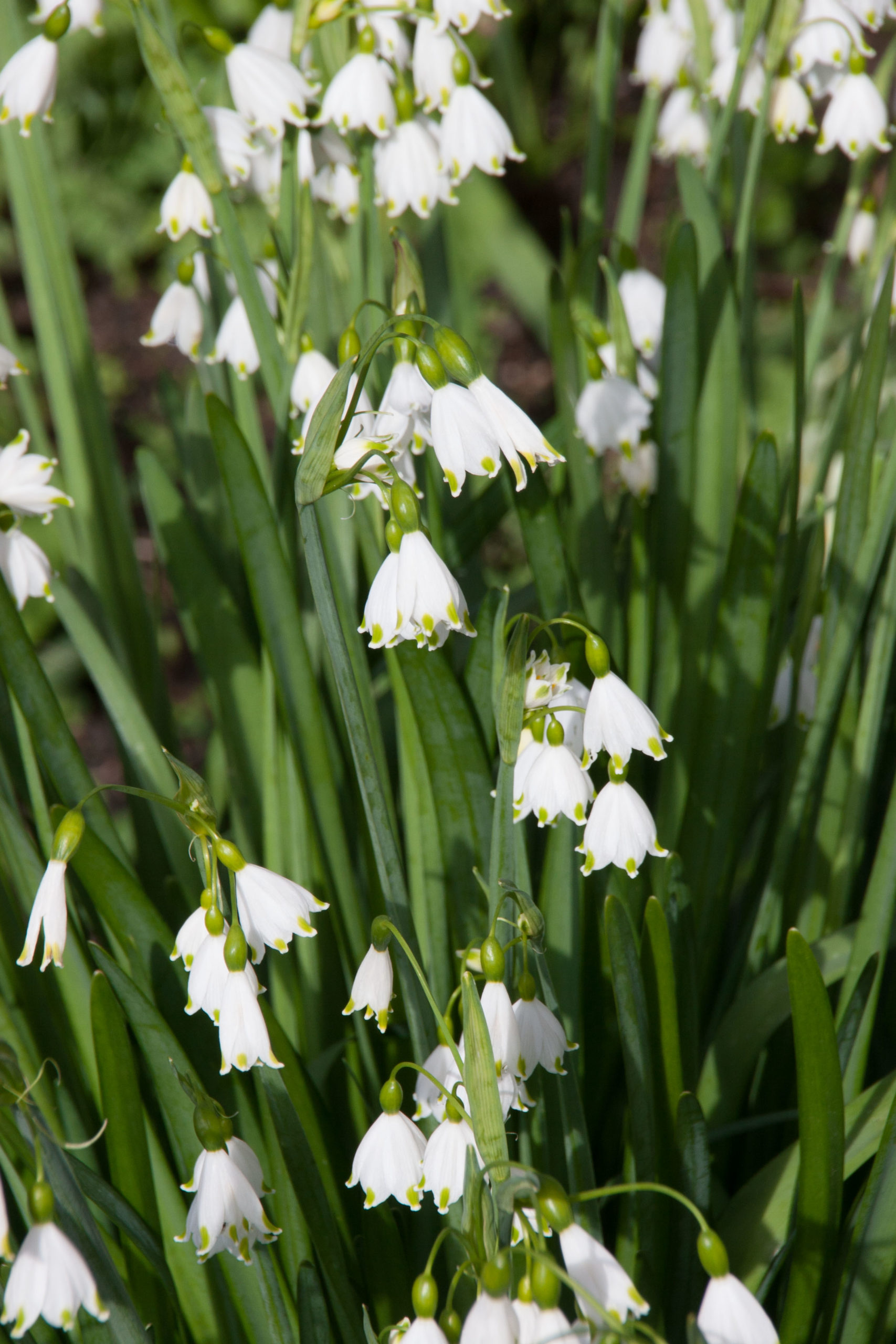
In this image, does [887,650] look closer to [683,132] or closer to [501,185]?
[683,132]

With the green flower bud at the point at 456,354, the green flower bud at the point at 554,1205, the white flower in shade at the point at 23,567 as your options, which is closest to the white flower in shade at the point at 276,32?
the white flower in shade at the point at 23,567

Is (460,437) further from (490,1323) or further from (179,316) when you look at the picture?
(179,316)

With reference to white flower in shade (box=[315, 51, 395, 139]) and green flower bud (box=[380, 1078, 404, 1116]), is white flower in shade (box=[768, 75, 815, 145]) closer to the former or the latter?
white flower in shade (box=[315, 51, 395, 139])

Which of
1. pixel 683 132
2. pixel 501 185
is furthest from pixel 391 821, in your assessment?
pixel 501 185

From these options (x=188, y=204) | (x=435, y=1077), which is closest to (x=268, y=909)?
(x=435, y=1077)

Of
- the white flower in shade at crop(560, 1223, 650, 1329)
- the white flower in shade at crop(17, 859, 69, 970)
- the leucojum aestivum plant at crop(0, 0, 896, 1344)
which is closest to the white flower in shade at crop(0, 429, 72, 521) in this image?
the leucojum aestivum plant at crop(0, 0, 896, 1344)
